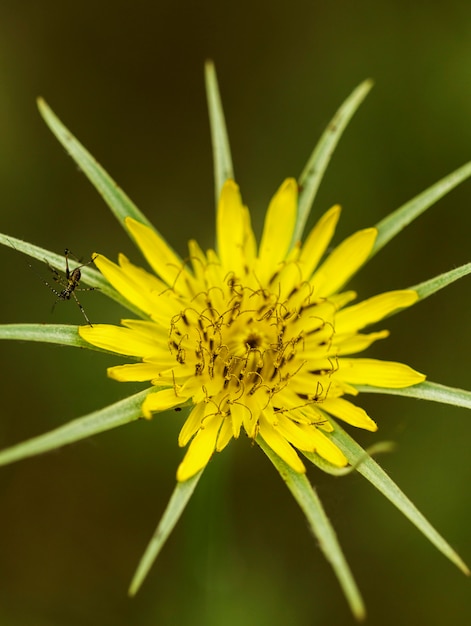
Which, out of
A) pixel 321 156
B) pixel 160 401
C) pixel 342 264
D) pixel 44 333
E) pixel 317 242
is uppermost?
pixel 321 156

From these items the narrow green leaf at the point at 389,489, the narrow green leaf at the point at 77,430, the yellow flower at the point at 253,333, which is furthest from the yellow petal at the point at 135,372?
the narrow green leaf at the point at 389,489

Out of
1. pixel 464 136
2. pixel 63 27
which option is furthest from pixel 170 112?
pixel 464 136

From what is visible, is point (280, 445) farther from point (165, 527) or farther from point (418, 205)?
point (418, 205)

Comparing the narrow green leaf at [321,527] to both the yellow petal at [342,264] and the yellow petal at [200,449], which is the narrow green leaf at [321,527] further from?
the yellow petal at [342,264]

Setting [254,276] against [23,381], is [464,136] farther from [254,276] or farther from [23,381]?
[23,381]

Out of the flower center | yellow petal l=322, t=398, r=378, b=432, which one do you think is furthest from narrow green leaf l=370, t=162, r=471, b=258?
yellow petal l=322, t=398, r=378, b=432

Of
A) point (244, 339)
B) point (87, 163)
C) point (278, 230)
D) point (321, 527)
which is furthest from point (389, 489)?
point (87, 163)
